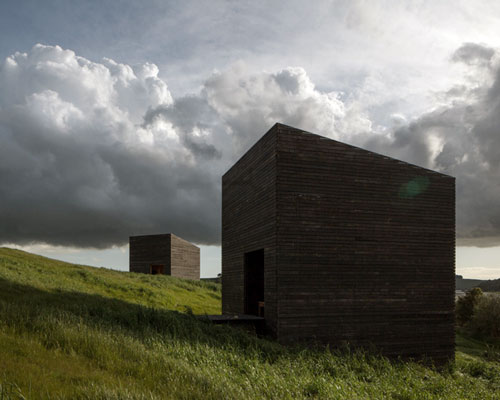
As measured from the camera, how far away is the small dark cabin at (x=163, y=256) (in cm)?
4022

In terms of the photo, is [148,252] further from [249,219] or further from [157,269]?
[249,219]

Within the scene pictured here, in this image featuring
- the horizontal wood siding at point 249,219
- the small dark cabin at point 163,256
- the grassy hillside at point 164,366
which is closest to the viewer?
the grassy hillside at point 164,366

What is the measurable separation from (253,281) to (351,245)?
476cm

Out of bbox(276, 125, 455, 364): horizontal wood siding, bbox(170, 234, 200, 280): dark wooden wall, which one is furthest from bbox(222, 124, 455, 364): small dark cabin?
bbox(170, 234, 200, 280): dark wooden wall

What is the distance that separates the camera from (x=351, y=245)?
14.8 m

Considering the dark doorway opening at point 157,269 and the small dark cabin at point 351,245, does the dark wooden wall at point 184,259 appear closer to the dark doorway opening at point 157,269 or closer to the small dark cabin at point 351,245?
the dark doorway opening at point 157,269

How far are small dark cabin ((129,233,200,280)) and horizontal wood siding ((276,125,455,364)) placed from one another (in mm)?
27007

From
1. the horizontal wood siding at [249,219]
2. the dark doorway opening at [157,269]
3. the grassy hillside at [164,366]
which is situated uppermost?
the horizontal wood siding at [249,219]

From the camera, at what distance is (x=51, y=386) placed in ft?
20.4

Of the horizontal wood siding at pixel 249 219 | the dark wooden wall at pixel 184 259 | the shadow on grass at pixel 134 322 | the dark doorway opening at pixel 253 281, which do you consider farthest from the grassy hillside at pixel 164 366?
the dark wooden wall at pixel 184 259

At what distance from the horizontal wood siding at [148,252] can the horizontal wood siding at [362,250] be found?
89.5ft

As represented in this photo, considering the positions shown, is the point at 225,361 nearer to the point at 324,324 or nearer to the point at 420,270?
the point at 324,324

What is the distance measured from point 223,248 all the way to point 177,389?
13908mm

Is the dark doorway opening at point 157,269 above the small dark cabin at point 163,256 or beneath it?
beneath
